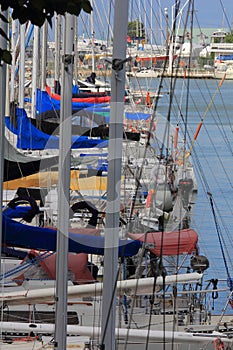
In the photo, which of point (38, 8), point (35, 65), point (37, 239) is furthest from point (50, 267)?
point (35, 65)

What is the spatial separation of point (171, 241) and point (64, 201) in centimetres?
532

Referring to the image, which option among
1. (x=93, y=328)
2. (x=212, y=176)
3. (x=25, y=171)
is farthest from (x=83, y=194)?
(x=212, y=176)

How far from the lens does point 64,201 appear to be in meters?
8.48

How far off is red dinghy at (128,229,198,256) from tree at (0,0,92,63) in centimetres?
893

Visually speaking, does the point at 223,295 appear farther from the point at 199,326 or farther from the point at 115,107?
the point at 115,107

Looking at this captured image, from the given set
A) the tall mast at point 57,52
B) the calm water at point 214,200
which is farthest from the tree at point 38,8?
the tall mast at point 57,52

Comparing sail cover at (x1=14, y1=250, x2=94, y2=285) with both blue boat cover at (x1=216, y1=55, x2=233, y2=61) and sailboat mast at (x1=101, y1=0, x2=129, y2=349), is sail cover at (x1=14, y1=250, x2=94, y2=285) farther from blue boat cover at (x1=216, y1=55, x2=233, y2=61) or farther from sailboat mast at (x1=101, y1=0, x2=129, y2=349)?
blue boat cover at (x1=216, y1=55, x2=233, y2=61)

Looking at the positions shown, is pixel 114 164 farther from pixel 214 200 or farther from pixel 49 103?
pixel 214 200

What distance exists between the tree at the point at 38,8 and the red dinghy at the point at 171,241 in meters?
8.93

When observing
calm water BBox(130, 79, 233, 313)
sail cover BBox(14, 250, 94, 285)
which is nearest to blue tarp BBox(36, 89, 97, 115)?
calm water BBox(130, 79, 233, 313)

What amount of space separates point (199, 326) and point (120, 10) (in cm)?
594

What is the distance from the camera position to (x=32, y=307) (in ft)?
40.8

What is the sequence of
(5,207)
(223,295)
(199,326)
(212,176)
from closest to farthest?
(199,326) → (5,207) → (223,295) → (212,176)

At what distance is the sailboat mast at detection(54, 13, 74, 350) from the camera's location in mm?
8211
